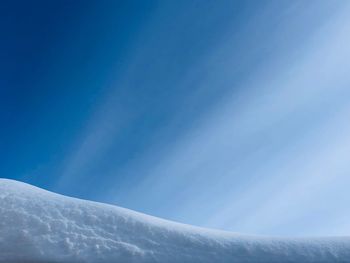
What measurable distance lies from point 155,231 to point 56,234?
1.72 metres

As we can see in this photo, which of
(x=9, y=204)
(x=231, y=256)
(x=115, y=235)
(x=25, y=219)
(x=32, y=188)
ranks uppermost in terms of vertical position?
(x=32, y=188)

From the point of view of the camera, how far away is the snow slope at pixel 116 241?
5770 mm

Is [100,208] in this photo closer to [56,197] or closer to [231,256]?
[56,197]

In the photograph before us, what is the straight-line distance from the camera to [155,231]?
6527 millimetres

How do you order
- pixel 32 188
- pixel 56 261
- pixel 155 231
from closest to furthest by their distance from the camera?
1. pixel 56 261
2. pixel 155 231
3. pixel 32 188

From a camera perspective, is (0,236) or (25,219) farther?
(25,219)

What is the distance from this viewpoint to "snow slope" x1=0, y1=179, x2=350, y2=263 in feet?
18.9

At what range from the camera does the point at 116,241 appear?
616cm

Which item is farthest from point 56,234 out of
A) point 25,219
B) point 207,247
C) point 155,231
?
point 207,247

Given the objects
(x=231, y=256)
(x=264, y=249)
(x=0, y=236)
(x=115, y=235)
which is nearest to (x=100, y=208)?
(x=115, y=235)

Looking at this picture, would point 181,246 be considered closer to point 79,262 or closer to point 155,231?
point 155,231

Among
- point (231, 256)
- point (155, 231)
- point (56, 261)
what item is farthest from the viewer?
point (155, 231)

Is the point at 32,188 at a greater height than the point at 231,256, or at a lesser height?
greater

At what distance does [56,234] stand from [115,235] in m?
1.00
